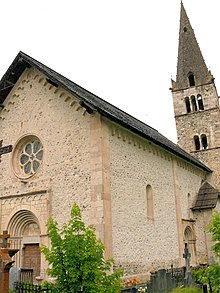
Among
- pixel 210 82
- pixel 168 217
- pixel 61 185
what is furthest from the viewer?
pixel 210 82

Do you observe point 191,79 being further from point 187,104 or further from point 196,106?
point 196,106

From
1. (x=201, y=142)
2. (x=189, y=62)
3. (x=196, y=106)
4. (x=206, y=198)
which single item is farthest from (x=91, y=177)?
(x=189, y=62)

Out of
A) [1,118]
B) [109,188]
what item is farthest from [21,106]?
[109,188]

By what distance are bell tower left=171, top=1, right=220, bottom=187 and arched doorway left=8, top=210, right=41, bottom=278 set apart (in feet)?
57.7

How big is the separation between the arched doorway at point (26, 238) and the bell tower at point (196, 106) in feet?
57.7

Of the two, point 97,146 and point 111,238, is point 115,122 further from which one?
point 111,238

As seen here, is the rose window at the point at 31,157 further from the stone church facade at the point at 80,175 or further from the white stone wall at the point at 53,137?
the white stone wall at the point at 53,137

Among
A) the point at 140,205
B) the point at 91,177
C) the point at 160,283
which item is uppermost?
the point at 91,177

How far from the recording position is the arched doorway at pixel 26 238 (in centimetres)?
1509

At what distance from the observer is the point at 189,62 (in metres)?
34.1

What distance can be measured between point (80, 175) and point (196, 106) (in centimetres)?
2065

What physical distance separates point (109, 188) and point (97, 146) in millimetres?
1733

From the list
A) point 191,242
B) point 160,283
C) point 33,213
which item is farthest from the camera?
point 191,242

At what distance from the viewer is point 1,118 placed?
1777 centimetres
